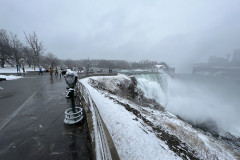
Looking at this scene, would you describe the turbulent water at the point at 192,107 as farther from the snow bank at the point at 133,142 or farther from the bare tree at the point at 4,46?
the bare tree at the point at 4,46

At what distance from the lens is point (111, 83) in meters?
19.8

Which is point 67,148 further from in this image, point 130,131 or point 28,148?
point 130,131

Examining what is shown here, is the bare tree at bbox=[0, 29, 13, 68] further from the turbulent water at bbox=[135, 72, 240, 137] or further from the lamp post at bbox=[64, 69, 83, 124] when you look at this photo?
the lamp post at bbox=[64, 69, 83, 124]

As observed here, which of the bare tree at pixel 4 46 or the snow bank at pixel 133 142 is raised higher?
the bare tree at pixel 4 46

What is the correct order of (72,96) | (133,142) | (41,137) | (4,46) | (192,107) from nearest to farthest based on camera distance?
(41,137) < (72,96) < (133,142) < (192,107) < (4,46)

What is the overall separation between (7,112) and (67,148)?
468 cm

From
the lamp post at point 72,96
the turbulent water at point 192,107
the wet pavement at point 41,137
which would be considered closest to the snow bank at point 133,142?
the wet pavement at point 41,137

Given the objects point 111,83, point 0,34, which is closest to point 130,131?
point 111,83

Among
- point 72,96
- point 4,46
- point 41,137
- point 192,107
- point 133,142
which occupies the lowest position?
point 192,107

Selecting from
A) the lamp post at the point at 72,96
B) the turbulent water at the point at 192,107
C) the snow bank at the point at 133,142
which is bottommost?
the turbulent water at the point at 192,107

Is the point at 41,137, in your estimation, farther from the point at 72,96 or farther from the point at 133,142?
the point at 133,142

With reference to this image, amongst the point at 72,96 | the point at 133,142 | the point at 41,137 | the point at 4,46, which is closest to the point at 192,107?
the point at 133,142

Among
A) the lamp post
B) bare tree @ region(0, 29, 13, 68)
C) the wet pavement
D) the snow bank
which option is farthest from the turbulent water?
bare tree @ region(0, 29, 13, 68)

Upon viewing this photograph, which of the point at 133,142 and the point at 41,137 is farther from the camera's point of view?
the point at 133,142
